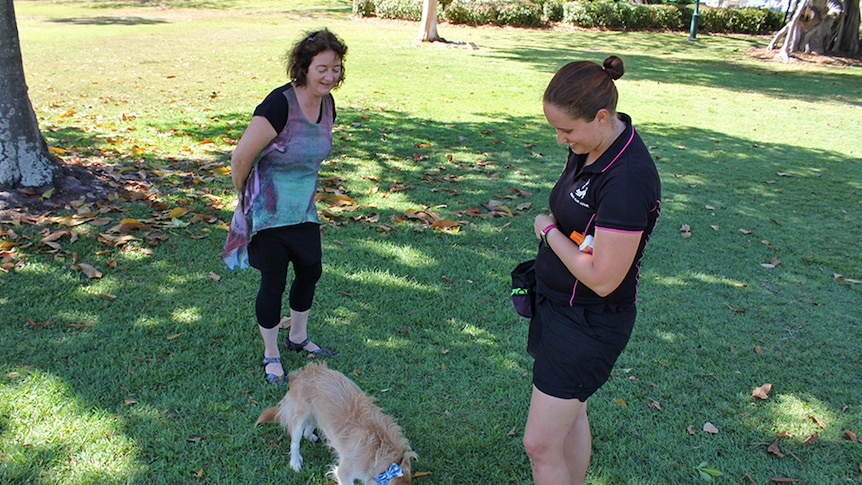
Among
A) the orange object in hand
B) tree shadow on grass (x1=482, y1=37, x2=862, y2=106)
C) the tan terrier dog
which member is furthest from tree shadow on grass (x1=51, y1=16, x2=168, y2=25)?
the orange object in hand

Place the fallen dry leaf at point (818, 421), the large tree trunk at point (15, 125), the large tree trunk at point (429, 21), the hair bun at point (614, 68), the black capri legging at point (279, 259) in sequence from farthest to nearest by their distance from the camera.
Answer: the large tree trunk at point (429, 21) → the large tree trunk at point (15, 125) → the fallen dry leaf at point (818, 421) → the black capri legging at point (279, 259) → the hair bun at point (614, 68)

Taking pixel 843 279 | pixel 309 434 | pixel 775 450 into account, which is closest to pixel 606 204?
pixel 309 434

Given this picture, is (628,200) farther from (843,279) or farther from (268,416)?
(843,279)

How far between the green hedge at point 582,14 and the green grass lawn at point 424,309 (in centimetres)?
1970

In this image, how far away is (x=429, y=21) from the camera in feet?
68.2

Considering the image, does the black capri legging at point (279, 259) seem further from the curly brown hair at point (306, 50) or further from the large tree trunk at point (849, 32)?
the large tree trunk at point (849, 32)

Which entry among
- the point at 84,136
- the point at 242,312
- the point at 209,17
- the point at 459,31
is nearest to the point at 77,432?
the point at 242,312

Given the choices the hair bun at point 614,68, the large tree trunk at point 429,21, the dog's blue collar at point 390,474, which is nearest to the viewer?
the hair bun at point 614,68

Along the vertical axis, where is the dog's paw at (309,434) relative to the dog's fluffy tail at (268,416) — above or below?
below

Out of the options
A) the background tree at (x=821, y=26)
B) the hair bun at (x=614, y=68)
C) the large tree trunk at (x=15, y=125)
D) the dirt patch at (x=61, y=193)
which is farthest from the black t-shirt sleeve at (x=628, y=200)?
the background tree at (x=821, y=26)

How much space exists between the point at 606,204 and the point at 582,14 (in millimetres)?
29756

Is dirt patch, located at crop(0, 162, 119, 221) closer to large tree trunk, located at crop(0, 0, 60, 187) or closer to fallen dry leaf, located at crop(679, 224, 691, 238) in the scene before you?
large tree trunk, located at crop(0, 0, 60, 187)

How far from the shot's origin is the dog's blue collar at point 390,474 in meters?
2.55

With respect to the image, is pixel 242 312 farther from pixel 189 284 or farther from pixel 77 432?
pixel 77 432
